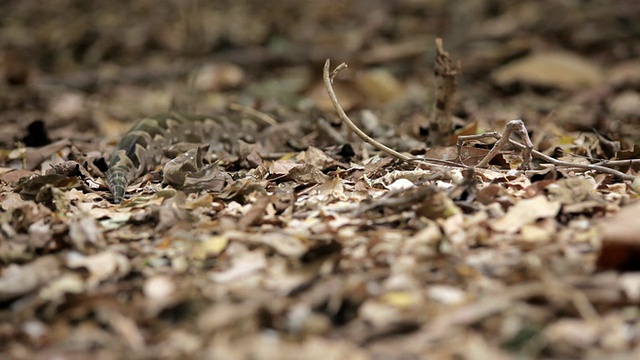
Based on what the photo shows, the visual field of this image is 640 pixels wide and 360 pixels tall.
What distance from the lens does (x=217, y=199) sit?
3.60 meters

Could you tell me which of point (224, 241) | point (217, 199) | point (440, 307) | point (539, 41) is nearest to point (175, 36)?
point (539, 41)

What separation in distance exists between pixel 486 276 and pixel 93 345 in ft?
3.97

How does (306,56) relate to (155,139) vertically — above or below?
below

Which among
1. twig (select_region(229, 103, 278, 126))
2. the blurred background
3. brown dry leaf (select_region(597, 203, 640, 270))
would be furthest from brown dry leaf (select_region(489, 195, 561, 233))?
the blurred background

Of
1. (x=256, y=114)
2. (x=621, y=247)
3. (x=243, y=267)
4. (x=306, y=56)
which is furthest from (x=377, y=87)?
(x=621, y=247)

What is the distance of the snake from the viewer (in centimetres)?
430

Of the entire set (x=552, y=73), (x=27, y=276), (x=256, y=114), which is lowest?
(x=552, y=73)

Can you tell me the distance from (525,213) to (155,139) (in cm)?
294

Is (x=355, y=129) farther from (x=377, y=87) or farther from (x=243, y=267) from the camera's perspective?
(x=377, y=87)

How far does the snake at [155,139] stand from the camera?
4305mm

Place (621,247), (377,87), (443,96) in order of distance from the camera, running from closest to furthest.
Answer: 1. (621,247)
2. (443,96)
3. (377,87)

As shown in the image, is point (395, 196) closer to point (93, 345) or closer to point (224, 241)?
point (224, 241)

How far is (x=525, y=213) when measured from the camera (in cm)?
305

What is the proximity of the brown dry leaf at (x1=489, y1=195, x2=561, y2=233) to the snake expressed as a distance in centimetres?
180
